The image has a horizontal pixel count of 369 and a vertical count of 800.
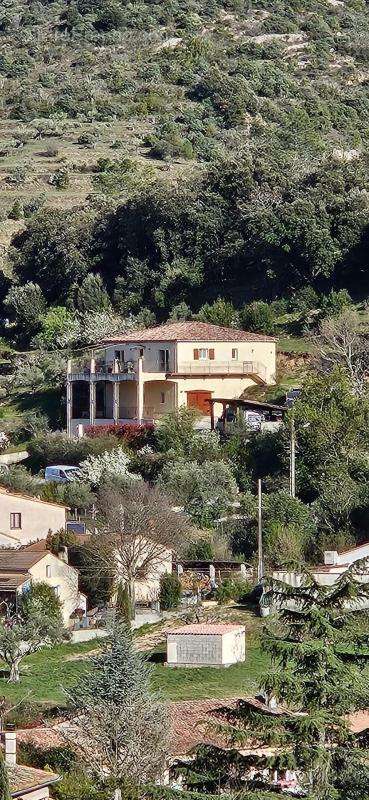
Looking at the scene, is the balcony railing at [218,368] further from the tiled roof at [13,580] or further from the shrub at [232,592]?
the tiled roof at [13,580]

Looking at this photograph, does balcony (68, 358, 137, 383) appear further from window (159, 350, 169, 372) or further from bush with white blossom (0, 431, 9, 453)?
bush with white blossom (0, 431, 9, 453)

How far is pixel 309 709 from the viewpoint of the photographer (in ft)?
77.2

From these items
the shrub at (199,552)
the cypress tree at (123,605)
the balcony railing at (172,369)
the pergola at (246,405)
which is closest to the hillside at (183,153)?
the balcony railing at (172,369)

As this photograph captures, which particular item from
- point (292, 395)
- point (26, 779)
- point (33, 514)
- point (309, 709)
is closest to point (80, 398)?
point (292, 395)

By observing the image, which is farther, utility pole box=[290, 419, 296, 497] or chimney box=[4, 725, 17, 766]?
utility pole box=[290, 419, 296, 497]

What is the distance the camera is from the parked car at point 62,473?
177ft

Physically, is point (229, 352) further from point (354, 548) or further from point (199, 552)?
point (354, 548)

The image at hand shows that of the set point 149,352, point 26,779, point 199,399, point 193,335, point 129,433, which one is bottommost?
point 26,779

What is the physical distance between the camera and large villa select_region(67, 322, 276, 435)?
6012 centimetres

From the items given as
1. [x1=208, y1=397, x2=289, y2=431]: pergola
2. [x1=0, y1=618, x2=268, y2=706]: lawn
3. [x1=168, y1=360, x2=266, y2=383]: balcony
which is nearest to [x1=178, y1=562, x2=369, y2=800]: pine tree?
[x1=0, y1=618, x2=268, y2=706]: lawn

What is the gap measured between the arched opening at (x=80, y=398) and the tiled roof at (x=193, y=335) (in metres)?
1.62

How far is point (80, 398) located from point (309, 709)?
129 feet

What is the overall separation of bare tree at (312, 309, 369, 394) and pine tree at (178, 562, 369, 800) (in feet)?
111

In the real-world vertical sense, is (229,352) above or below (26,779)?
above
